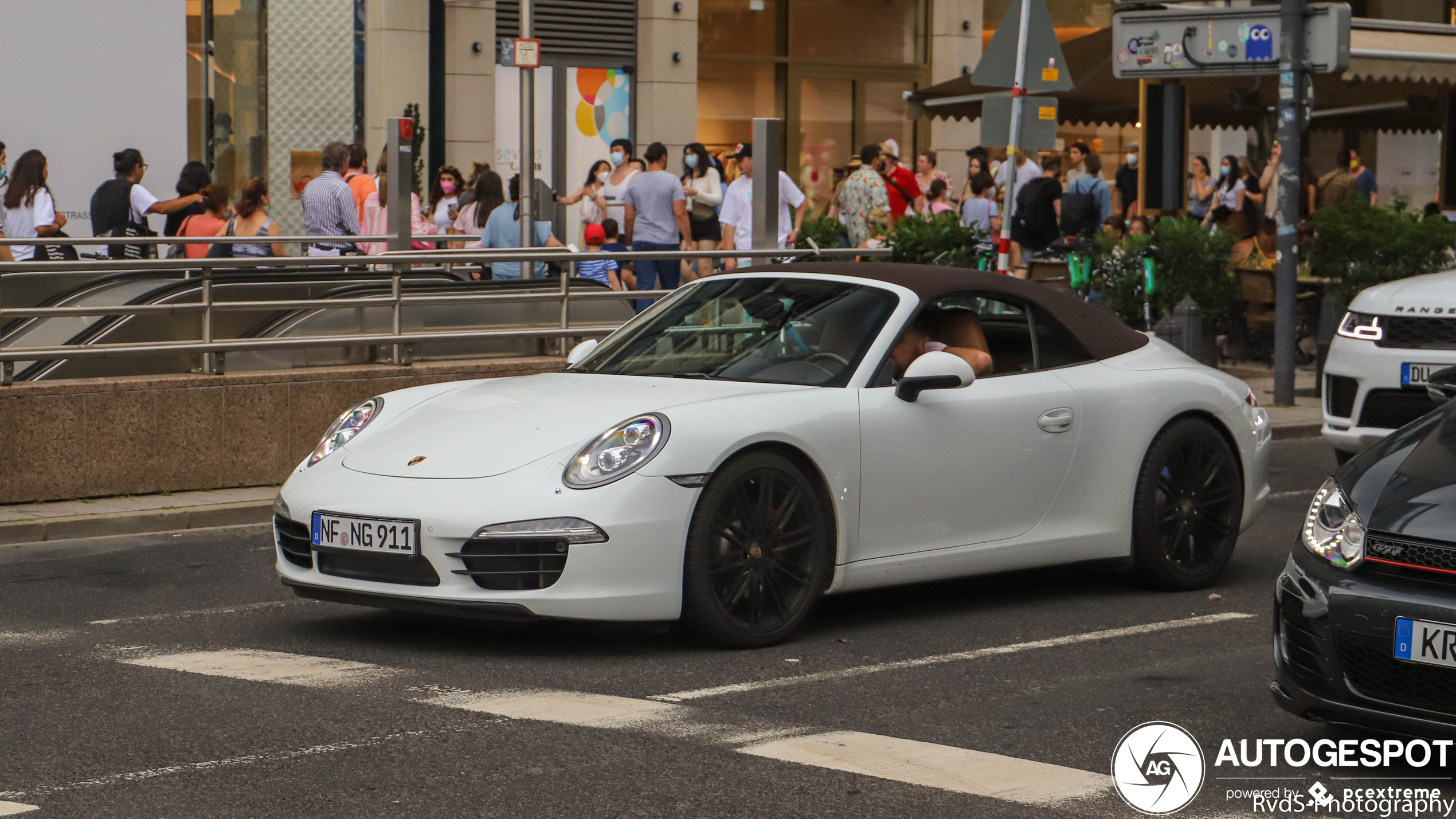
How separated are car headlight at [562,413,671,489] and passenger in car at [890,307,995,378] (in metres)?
1.19

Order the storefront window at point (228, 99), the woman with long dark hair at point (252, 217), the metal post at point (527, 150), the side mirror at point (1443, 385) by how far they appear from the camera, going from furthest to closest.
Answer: the storefront window at point (228, 99) < the metal post at point (527, 150) < the woman with long dark hair at point (252, 217) < the side mirror at point (1443, 385)

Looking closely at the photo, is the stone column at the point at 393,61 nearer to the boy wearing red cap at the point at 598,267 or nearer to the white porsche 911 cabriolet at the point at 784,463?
the boy wearing red cap at the point at 598,267

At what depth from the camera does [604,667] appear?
660 cm

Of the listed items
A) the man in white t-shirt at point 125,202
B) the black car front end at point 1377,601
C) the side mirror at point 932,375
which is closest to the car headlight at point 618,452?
the side mirror at point 932,375

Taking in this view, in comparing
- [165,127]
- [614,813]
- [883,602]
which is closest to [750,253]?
[883,602]

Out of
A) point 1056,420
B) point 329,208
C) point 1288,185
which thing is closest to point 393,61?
point 329,208

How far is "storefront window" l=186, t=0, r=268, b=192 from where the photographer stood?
2325 cm

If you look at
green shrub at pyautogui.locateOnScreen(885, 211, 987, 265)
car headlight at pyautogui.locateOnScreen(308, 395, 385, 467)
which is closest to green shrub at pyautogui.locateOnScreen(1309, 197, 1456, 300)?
green shrub at pyautogui.locateOnScreen(885, 211, 987, 265)

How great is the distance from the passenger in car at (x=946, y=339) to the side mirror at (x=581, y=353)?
52.7 inches

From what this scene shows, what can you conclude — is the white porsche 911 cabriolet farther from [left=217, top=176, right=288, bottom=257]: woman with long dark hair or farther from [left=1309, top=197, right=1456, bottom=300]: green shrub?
[left=1309, top=197, right=1456, bottom=300]: green shrub

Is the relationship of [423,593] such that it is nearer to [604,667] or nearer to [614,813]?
Answer: [604,667]

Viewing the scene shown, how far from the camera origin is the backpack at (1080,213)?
21.1 m

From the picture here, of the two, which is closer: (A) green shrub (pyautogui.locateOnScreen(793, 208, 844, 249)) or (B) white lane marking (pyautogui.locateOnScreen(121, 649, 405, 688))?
(B) white lane marking (pyautogui.locateOnScreen(121, 649, 405, 688))

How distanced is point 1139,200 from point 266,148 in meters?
10.1
